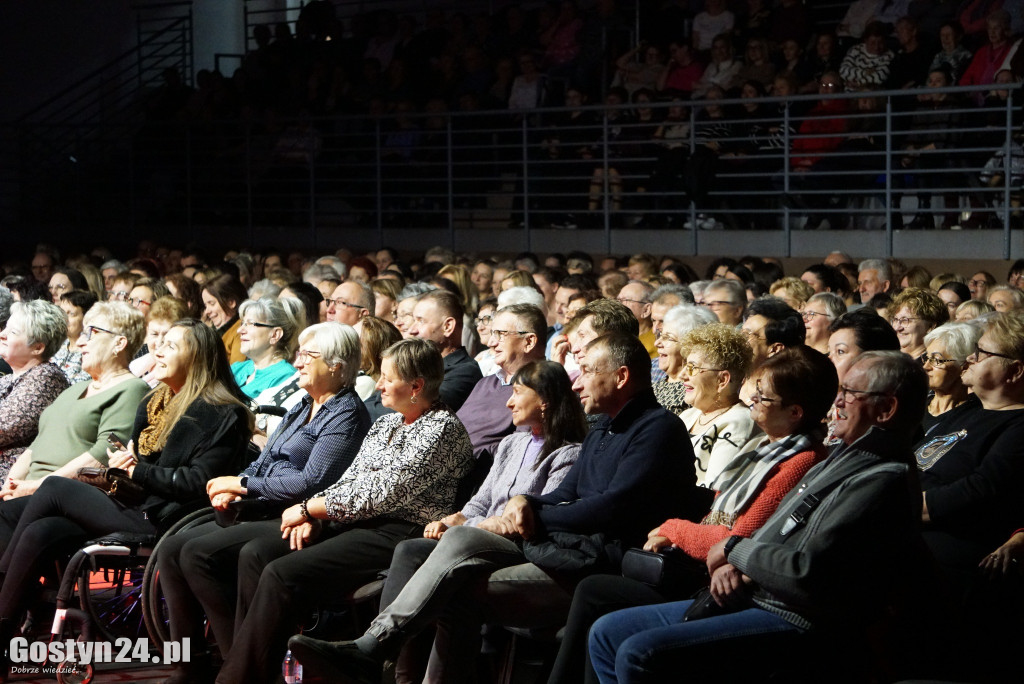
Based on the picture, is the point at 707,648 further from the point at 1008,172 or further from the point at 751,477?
the point at 1008,172

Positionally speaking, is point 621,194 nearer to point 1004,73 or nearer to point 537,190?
point 537,190

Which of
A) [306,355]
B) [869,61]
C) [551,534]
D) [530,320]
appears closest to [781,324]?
[530,320]

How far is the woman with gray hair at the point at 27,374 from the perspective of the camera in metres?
5.91

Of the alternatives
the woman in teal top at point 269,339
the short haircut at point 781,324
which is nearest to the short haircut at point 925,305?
the short haircut at point 781,324

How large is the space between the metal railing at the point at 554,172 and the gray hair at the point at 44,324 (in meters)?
5.99

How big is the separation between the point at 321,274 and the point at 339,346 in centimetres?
423

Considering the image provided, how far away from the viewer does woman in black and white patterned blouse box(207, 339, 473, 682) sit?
14.6 ft

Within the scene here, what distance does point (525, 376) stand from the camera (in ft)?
14.8

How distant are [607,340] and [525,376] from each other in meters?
0.33

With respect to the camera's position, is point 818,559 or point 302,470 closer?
point 818,559

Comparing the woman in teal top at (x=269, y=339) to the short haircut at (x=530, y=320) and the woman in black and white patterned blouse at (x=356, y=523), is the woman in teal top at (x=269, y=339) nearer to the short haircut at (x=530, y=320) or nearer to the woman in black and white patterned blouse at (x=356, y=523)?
the short haircut at (x=530, y=320)

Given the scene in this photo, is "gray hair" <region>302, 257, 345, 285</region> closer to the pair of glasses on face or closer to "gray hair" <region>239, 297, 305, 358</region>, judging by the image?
"gray hair" <region>239, 297, 305, 358</region>

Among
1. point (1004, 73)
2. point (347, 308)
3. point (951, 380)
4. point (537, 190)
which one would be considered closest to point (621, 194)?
point (537, 190)

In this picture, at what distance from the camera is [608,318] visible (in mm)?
5406
